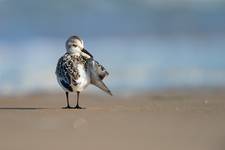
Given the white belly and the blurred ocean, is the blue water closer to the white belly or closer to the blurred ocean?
the blurred ocean

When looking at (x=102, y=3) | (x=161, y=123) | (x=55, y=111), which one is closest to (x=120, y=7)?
(x=102, y=3)

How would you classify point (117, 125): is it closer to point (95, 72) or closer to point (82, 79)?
point (82, 79)

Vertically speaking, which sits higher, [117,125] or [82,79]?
[82,79]

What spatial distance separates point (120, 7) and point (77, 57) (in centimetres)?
749

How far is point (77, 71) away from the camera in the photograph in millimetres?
9633

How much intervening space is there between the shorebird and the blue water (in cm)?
222

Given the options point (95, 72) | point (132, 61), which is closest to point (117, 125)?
point (95, 72)

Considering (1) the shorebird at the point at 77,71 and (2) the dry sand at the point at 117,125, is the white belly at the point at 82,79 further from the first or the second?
(2) the dry sand at the point at 117,125

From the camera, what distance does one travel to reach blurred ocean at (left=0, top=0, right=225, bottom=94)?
1289 centimetres

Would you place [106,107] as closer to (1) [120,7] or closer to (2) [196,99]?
(2) [196,99]

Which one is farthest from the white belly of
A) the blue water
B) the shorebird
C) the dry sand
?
the blue water

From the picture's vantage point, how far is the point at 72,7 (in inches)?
674

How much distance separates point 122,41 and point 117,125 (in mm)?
7774

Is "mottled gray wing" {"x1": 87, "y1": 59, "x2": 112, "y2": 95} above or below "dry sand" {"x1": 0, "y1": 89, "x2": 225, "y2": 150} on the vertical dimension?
above
